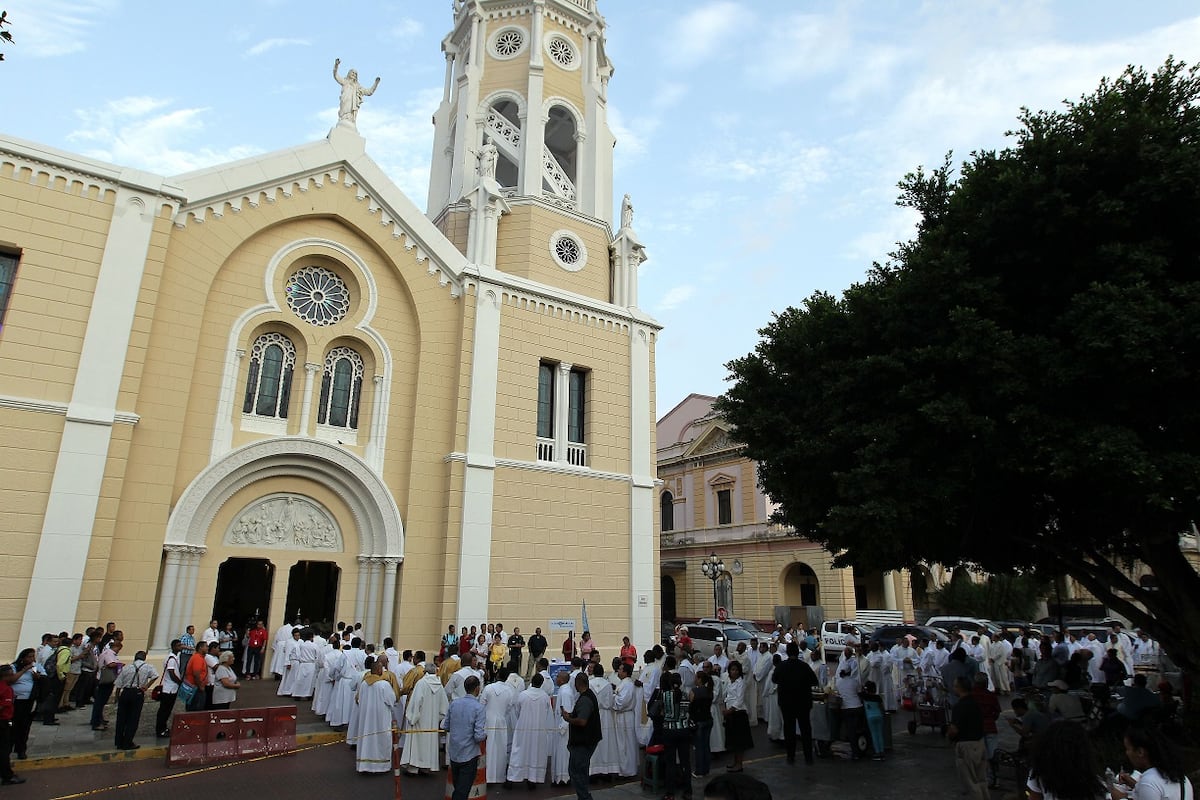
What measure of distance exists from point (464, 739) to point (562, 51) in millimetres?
22615

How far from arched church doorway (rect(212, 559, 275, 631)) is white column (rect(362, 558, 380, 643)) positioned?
17.9ft

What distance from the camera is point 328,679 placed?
12.7 metres

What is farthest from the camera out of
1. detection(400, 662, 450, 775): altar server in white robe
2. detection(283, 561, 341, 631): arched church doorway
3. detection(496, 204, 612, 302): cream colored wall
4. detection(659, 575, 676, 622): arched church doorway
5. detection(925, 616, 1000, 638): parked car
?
detection(659, 575, 676, 622): arched church doorway

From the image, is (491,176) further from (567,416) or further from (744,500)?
(744,500)

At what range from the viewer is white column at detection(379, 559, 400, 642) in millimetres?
16141

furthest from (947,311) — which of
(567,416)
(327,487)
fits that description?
(327,487)

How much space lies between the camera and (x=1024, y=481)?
10.7 m

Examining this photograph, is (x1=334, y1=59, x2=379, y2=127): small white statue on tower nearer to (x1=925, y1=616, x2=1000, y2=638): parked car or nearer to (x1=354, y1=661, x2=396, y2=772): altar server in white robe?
(x1=354, y1=661, x2=396, y2=772): altar server in white robe

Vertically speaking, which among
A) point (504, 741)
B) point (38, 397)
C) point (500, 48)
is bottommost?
point (504, 741)

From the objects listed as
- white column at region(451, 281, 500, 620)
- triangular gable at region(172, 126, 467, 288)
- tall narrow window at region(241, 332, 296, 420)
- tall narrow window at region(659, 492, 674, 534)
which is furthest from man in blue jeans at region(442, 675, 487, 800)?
tall narrow window at region(659, 492, 674, 534)

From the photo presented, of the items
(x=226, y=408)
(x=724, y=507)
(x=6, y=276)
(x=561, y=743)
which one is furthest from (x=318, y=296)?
(x=724, y=507)

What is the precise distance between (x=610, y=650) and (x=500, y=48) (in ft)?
63.1

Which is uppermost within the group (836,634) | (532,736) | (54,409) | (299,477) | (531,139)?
(531,139)

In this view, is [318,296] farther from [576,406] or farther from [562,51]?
[562,51]
